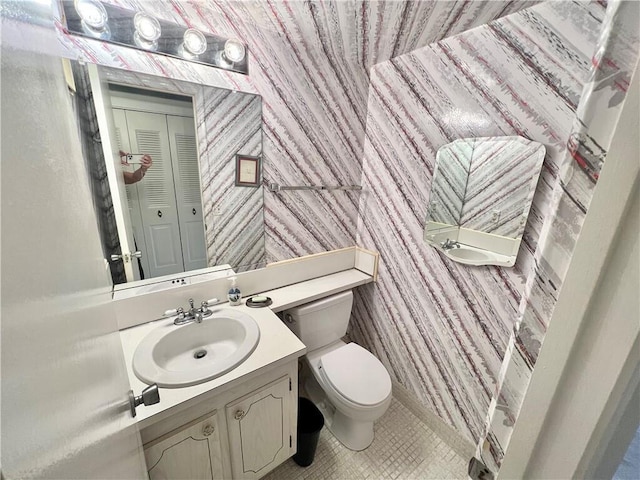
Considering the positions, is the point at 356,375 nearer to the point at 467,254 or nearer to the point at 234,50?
the point at 467,254

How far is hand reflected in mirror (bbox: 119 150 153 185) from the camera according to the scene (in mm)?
1043

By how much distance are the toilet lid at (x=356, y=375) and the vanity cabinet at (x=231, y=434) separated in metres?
0.29

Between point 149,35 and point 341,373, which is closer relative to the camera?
point 149,35

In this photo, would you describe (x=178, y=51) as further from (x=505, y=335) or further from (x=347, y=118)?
(x=505, y=335)

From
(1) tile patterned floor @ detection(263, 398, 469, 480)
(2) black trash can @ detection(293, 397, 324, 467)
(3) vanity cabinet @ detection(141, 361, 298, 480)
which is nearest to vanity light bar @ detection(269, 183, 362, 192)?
(3) vanity cabinet @ detection(141, 361, 298, 480)

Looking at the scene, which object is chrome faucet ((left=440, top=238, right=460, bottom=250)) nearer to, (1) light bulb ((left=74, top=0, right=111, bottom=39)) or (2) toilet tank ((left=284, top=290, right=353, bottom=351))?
(2) toilet tank ((left=284, top=290, right=353, bottom=351))

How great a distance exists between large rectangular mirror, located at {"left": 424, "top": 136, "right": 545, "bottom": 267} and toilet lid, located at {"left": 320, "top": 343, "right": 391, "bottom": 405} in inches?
30.0

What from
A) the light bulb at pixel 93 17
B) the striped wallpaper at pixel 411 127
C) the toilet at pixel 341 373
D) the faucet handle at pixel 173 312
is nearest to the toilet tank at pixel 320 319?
the toilet at pixel 341 373

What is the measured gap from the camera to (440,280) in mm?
1370

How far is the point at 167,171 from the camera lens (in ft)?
3.74

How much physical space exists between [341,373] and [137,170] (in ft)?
4.63

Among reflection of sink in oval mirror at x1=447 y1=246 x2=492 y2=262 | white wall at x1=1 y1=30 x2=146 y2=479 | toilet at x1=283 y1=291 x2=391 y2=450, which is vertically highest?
white wall at x1=1 y1=30 x2=146 y2=479

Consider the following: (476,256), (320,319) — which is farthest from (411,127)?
(320,319)

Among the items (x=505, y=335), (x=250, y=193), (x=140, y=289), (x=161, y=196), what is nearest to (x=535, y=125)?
(x=505, y=335)
